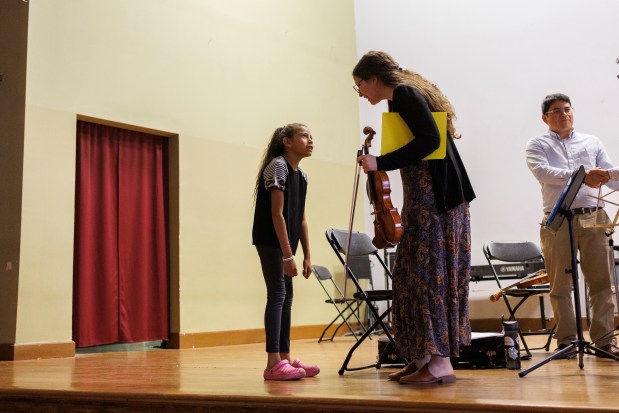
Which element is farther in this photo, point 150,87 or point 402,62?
point 402,62

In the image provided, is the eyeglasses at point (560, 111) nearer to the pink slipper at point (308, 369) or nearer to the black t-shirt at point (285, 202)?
the black t-shirt at point (285, 202)

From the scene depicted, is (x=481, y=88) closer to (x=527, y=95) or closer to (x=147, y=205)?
(x=527, y=95)

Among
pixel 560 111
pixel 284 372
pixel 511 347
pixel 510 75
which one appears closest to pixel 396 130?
pixel 284 372

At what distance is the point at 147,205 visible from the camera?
6.11 m

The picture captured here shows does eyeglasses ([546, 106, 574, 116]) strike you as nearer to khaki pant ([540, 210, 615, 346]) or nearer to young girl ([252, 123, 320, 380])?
khaki pant ([540, 210, 615, 346])

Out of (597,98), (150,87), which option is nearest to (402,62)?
(597,98)

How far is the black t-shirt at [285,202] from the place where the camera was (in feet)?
10.3

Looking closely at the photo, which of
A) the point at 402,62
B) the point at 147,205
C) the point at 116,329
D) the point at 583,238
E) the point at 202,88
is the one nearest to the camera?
the point at 583,238

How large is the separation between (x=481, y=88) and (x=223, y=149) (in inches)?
118

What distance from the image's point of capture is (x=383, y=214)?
262 centimetres

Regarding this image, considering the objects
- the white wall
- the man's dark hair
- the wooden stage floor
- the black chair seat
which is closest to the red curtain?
the wooden stage floor

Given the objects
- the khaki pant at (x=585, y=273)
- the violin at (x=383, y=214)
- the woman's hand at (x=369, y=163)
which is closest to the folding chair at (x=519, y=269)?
the khaki pant at (x=585, y=273)

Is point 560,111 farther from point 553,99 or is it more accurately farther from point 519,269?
point 519,269

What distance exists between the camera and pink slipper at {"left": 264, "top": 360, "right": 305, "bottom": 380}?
117 inches
